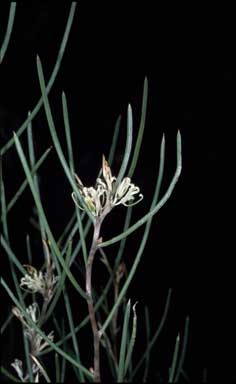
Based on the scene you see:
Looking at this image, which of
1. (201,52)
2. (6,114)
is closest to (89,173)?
(6,114)

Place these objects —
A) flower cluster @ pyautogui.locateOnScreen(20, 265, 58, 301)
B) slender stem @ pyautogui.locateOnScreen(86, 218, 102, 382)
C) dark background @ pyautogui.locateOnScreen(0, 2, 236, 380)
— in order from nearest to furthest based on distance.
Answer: slender stem @ pyautogui.locateOnScreen(86, 218, 102, 382)
flower cluster @ pyautogui.locateOnScreen(20, 265, 58, 301)
dark background @ pyautogui.locateOnScreen(0, 2, 236, 380)

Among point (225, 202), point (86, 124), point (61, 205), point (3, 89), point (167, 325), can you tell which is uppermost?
point (3, 89)

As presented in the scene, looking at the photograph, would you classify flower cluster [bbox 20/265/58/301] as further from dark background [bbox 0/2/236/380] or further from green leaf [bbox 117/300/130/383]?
dark background [bbox 0/2/236/380]

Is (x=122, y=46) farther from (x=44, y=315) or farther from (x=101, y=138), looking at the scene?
(x=44, y=315)

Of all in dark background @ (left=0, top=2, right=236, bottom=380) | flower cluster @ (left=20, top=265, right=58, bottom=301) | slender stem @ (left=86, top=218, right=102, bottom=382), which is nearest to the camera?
slender stem @ (left=86, top=218, right=102, bottom=382)

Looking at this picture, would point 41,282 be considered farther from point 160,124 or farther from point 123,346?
point 160,124

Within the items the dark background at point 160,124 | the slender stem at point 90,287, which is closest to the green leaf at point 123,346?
the slender stem at point 90,287

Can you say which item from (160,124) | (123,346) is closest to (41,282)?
(123,346)

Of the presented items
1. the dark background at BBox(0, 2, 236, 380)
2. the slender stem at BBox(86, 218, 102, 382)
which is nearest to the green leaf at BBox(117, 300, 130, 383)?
the slender stem at BBox(86, 218, 102, 382)
